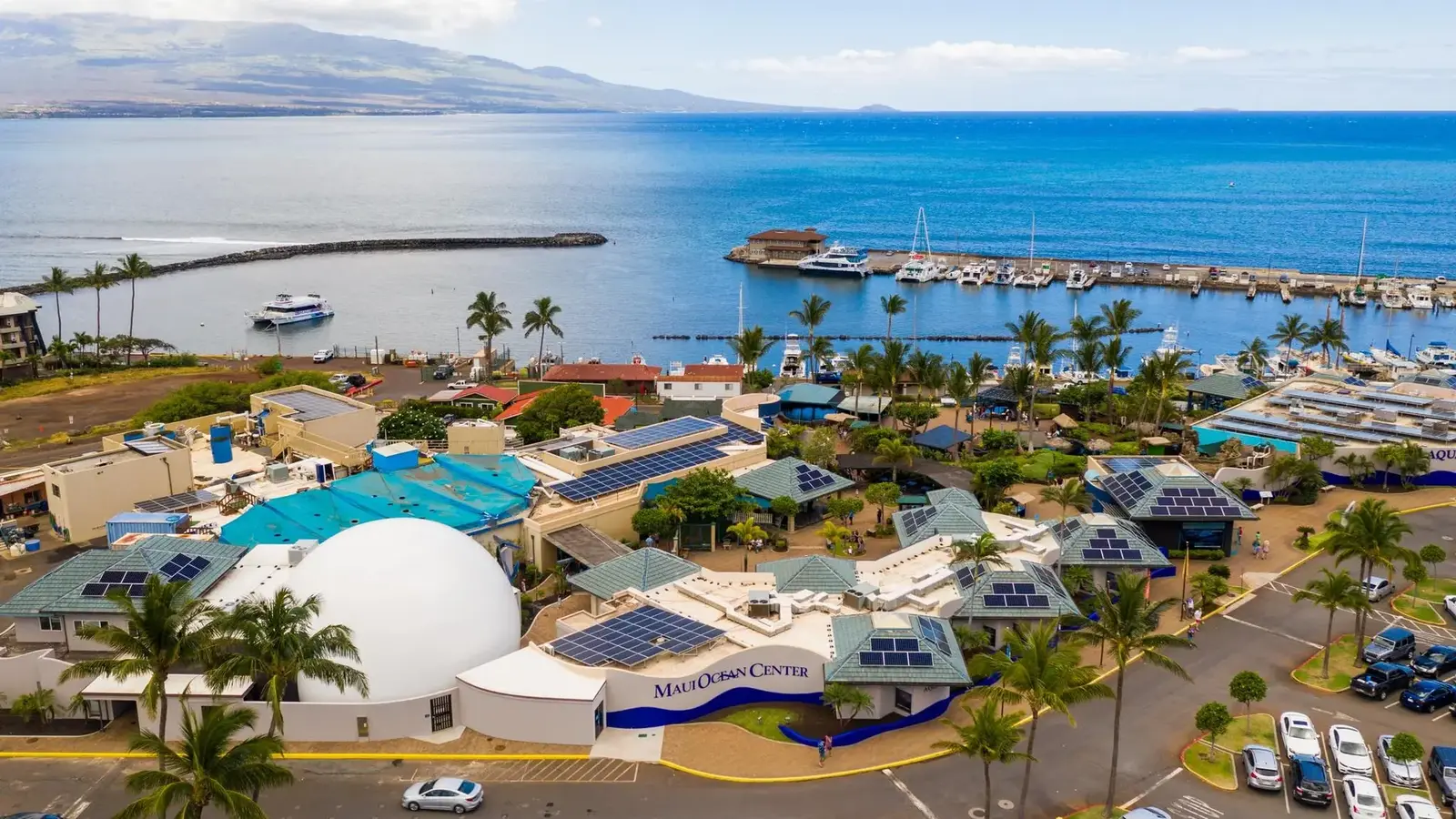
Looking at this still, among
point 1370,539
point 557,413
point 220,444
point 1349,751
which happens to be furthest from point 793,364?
point 1349,751

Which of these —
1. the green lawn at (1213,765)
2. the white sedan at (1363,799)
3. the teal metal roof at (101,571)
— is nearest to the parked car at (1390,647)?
the white sedan at (1363,799)

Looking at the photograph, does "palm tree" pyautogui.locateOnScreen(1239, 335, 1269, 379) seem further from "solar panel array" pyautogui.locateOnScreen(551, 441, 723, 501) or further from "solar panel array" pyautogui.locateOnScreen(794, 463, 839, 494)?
"solar panel array" pyautogui.locateOnScreen(551, 441, 723, 501)

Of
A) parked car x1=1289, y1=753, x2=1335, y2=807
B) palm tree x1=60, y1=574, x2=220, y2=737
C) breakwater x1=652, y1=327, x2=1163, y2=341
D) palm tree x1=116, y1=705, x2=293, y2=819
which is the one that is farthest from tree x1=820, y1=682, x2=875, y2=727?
breakwater x1=652, y1=327, x2=1163, y2=341

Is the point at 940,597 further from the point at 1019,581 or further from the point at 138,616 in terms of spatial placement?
the point at 138,616

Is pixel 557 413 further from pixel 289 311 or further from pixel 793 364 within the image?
pixel 289 311

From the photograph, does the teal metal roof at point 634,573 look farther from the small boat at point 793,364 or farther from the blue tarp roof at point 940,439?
the small boat at point 793,364

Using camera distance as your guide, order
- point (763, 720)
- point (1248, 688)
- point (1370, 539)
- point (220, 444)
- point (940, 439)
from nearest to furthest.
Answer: point (1248, 688), point (763, 720), point (1370, 539), point (220, 444), point (940, 439)
